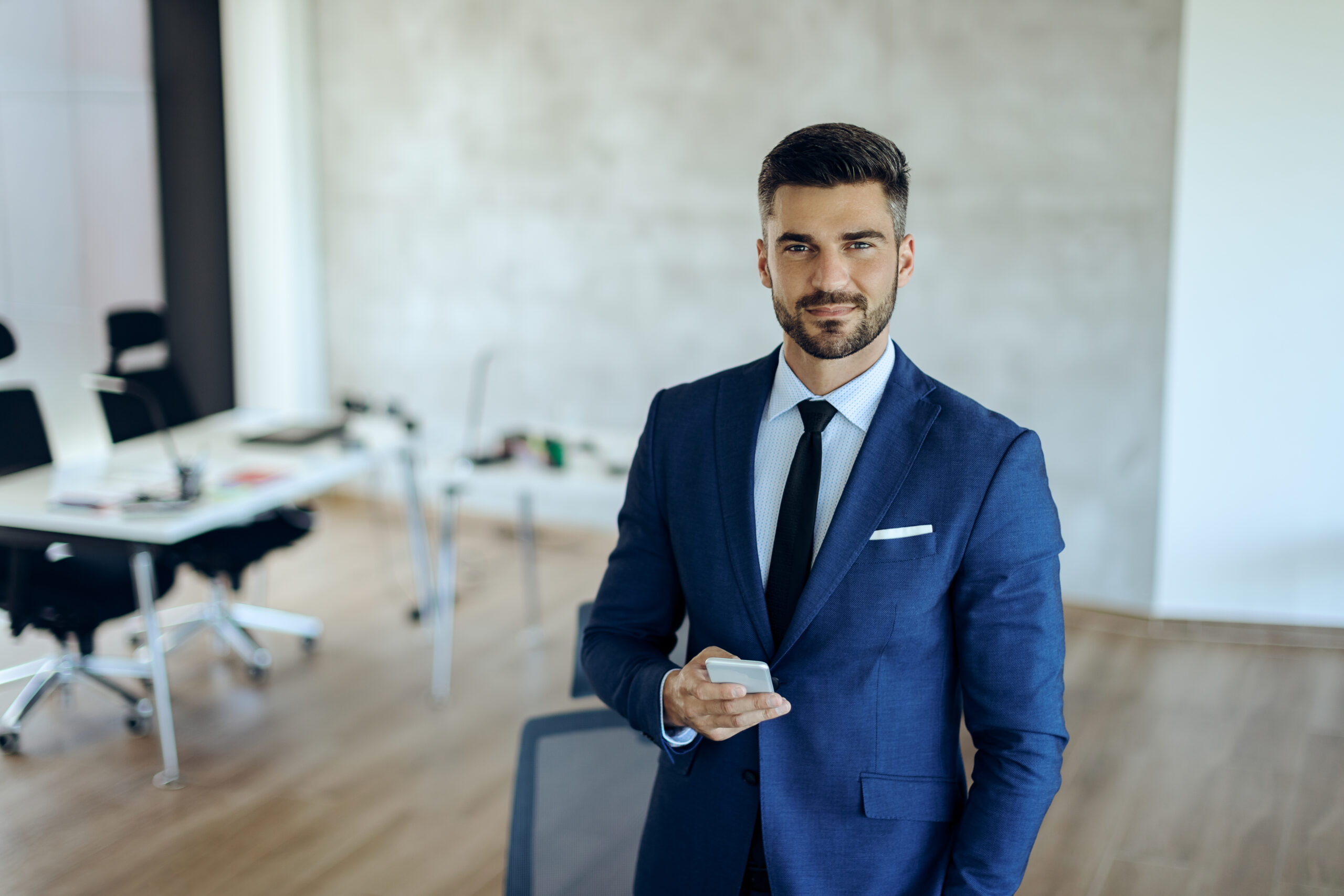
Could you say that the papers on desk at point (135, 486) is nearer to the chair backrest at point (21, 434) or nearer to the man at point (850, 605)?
the chair backrest at point (21, 434)

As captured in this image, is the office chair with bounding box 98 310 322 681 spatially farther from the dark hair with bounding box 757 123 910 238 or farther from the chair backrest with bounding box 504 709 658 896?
the dark hair with bounding box 757 123 910 238

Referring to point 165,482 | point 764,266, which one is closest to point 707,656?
point 764,266

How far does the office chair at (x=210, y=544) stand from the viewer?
173 inches

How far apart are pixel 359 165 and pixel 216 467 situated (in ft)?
9.02

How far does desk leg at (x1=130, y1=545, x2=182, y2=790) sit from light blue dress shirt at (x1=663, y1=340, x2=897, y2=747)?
271 centimetres

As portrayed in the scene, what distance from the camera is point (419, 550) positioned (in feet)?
16.6

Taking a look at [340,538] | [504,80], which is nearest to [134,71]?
[504,80]

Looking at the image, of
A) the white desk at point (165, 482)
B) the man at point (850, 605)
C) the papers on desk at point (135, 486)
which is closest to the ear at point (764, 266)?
the man at point (850, 605)

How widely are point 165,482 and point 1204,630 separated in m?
4.20

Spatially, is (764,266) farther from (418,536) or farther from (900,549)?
(418,536)

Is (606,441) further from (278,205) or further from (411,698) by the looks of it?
(278,205)

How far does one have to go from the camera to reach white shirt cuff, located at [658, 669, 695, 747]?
149 centimetres

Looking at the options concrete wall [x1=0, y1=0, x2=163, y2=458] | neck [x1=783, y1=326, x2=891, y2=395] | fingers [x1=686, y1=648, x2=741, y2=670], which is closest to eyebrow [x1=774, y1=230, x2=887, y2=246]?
neck [x1=783, y1=326, x2=891, y2=395]

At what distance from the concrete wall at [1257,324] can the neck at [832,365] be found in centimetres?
378
